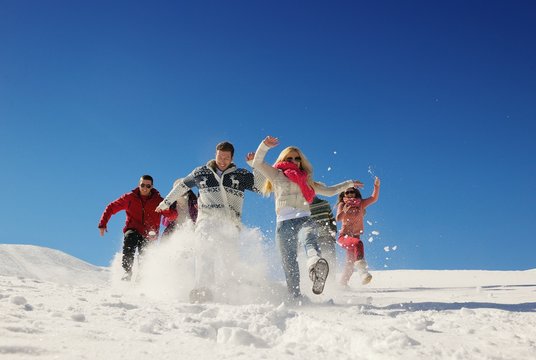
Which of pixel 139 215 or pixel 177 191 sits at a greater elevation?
pixel 139 215

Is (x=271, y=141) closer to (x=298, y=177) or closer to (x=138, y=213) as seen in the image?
(x=298, y=177)

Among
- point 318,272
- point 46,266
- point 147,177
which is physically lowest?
point 318,272

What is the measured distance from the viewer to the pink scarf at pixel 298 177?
5.83 meters

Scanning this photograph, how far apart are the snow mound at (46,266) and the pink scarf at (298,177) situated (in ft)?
21.8

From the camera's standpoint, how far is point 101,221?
28.2ft

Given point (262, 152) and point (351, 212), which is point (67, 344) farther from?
point (351, 212)

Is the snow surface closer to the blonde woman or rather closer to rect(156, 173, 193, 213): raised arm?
the blonde woman

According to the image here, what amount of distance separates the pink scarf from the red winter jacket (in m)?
3.30

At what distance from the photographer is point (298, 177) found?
5.84m

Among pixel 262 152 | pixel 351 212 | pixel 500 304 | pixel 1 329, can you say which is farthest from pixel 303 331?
pixel 351 212

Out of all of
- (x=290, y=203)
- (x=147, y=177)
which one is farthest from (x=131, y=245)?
(x=290, y=203)

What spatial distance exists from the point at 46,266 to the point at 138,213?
231 inches

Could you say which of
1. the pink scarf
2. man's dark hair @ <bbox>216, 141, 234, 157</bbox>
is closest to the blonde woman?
the pink scarf

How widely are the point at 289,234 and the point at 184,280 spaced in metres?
1.54
